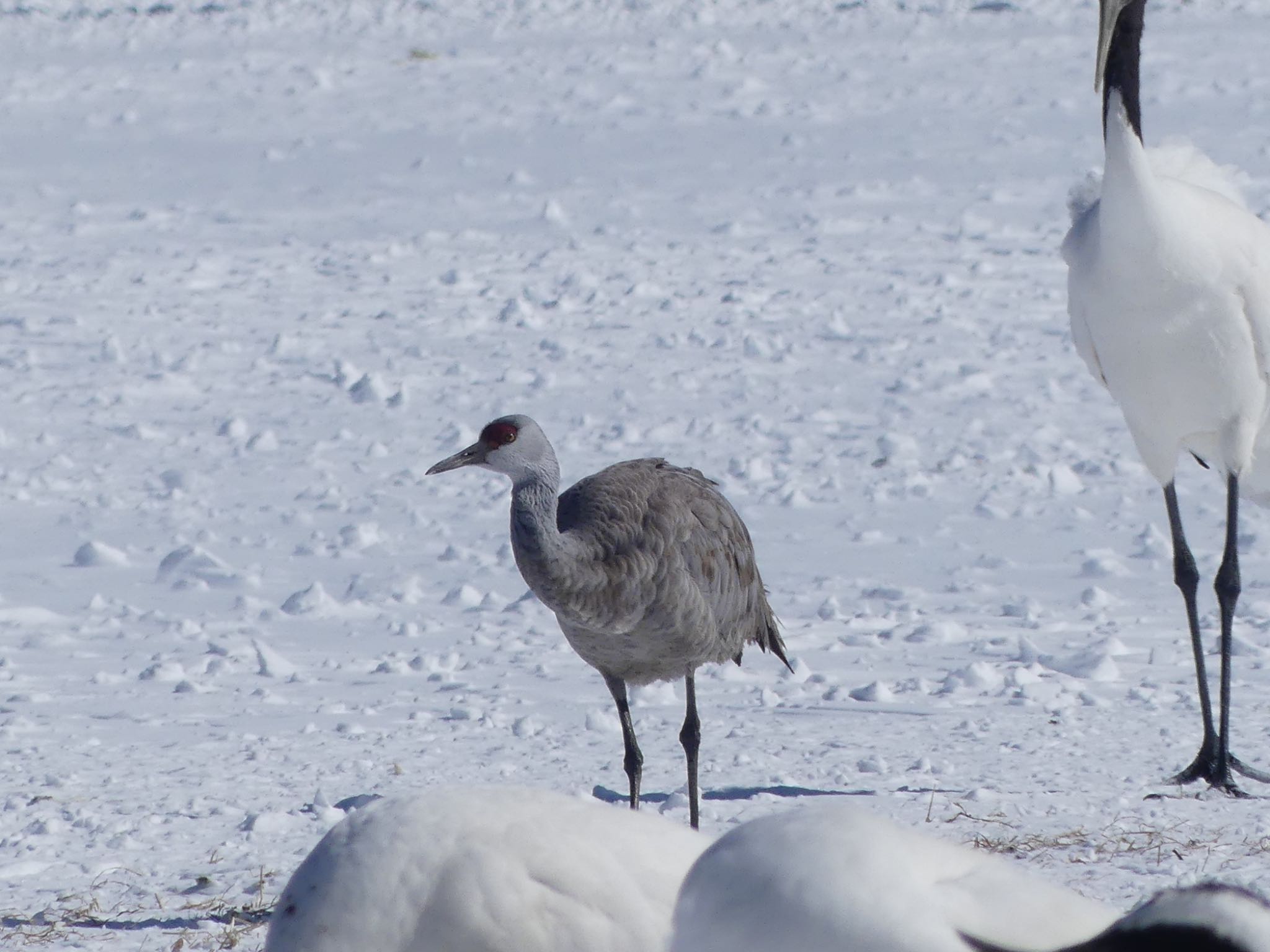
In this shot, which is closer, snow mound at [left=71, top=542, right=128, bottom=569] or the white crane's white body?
the white crane's white body

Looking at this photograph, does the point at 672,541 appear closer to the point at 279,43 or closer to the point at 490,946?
the point at 490,946

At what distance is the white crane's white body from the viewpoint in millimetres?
5793

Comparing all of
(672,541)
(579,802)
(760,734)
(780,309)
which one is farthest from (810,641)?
(780,309)

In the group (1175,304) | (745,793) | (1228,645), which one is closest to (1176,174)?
(1175,304)

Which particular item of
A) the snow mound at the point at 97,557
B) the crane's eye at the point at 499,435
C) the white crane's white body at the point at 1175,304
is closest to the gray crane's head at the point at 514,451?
the crane's eye at the point at 499,435

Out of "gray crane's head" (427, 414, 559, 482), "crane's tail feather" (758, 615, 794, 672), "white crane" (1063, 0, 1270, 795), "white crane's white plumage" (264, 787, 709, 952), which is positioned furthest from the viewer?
"crane's tail feather" (758, 615, 794, 672)

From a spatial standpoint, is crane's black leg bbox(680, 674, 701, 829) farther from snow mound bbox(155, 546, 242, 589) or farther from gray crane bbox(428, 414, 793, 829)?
snow mound bbox(155, 546, 242, 589)

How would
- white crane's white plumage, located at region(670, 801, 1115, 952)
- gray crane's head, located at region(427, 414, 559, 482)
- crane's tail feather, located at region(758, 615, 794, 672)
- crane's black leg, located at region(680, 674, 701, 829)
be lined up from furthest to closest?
crane's tail feather, located at region(758, 615, 794, 672)
gray crane's head, located at region(427, 414, 559, 482)
crane's black leg, located at region(680, 674, 701, 829)
white crane's white plumage, located at region(670, 801, 1115, 952)

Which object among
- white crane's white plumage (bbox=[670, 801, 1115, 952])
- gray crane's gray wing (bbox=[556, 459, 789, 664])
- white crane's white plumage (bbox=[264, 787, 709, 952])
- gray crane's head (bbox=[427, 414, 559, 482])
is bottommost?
gray crane's gray wing (bbox=[556, 459, 789, 664])

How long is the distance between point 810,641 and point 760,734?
33.9 inches

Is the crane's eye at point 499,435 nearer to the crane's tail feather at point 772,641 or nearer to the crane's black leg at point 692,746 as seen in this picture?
the crane's black leg at point 692,746

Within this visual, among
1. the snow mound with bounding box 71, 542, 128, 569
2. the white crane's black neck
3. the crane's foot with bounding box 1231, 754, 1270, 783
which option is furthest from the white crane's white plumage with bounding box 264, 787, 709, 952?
the snow mound with bounding box 71, 542, 128, 569

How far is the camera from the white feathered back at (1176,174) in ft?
21.4

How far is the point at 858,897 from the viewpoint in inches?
104
